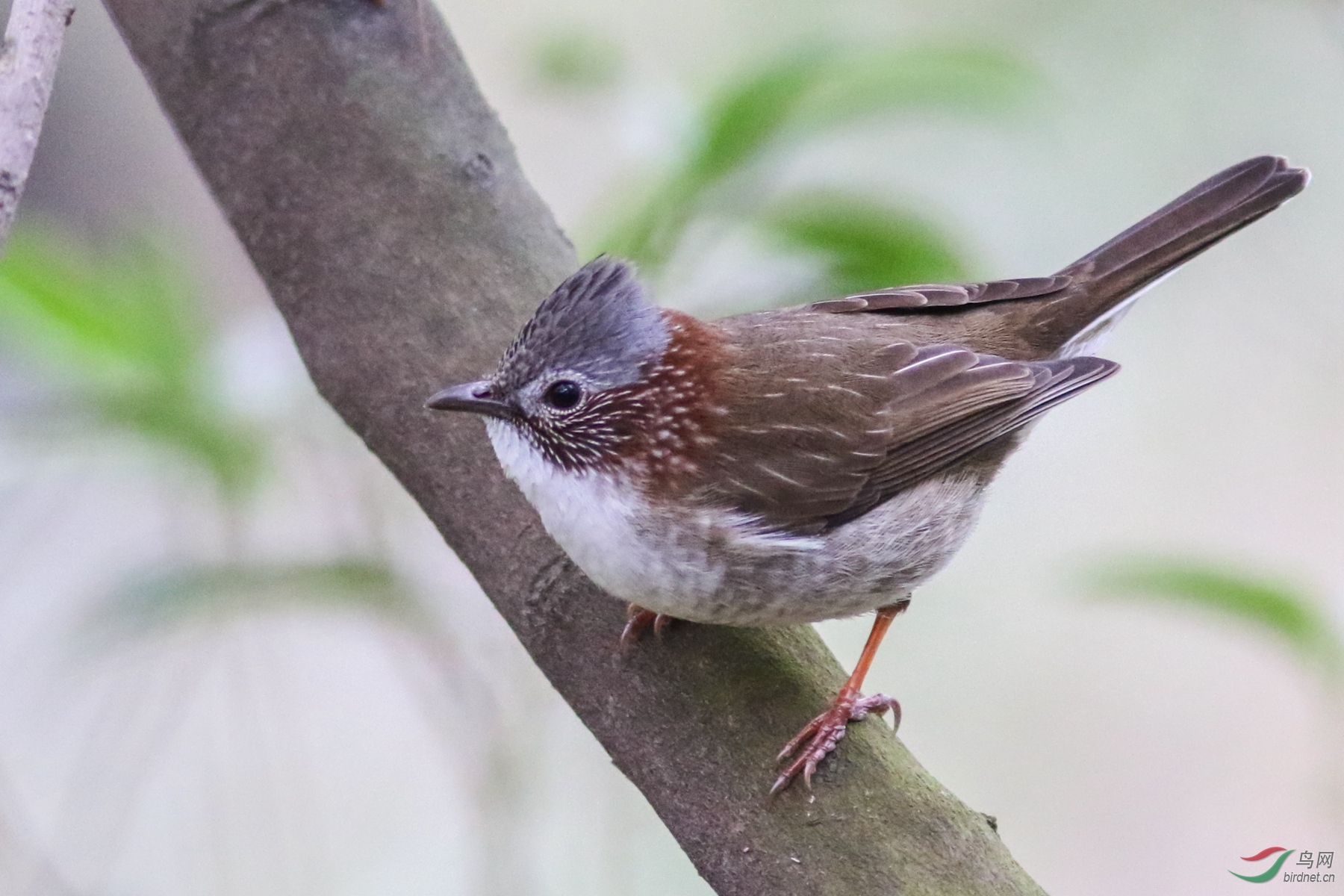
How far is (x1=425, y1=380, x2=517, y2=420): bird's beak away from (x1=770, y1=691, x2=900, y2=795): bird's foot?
91cm

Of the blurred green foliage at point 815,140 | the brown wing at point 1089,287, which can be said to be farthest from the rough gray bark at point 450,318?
the brown wing at point 1089,287

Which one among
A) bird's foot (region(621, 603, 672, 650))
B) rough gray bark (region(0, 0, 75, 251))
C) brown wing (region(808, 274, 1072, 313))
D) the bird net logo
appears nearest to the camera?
rough gray bark (region(0, 0, 75, 251))

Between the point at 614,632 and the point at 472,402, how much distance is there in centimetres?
59

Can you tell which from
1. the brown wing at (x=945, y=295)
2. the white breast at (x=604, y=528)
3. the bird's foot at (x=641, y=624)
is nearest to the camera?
the white breast at (x=604, y=528)

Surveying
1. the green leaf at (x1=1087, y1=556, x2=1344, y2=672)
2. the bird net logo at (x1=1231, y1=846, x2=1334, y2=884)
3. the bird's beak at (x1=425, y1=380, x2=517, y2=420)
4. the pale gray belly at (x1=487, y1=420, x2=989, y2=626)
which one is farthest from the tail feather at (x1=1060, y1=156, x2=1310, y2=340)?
the bird's beak at (x1=425, y1=380, x2=517, y2=420)

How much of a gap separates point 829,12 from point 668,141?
4278mm

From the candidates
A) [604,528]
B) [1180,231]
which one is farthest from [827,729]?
[1180,231]

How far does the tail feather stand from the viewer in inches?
129

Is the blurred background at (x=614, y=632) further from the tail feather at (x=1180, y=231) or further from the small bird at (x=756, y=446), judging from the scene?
the tail feather at (x=1180, y=231)

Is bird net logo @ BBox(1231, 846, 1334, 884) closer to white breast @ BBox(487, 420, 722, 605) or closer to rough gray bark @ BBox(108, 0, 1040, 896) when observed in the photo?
rough gray bark @ BBox(108, 0, 1040, 896)

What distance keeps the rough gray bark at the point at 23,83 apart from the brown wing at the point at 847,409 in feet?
4.74

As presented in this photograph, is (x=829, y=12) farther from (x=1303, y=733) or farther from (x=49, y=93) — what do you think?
(x=49, y=93)

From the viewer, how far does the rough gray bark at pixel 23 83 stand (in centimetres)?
176

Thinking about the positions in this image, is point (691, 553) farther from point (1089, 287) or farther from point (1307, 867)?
point (1307, 867)
